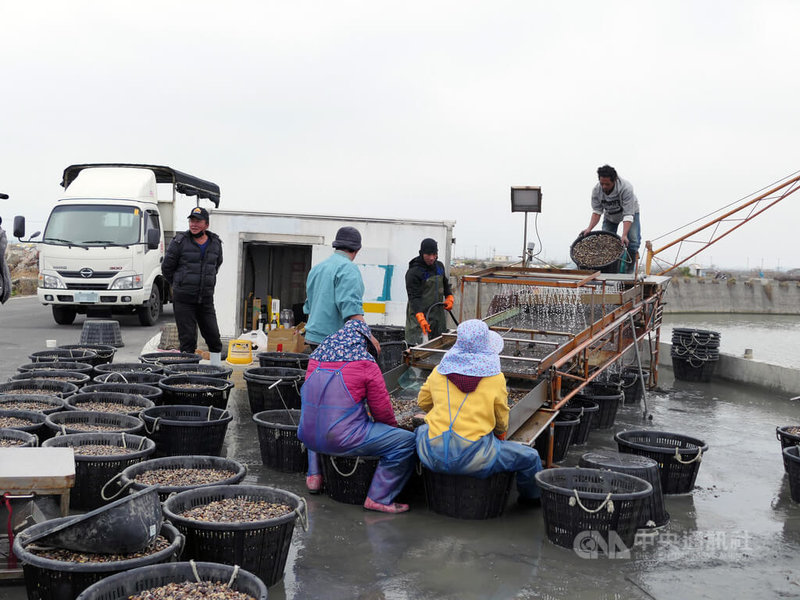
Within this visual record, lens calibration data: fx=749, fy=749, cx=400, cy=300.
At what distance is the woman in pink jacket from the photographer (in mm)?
4500

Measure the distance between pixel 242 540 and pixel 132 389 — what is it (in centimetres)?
303

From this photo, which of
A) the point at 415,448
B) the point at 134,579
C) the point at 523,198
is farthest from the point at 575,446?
the point at 134,579

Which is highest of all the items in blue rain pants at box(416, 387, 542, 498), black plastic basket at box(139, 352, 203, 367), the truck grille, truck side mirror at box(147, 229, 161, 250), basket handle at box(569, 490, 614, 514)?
truck side mirror at box(147, 229, 161, 250)

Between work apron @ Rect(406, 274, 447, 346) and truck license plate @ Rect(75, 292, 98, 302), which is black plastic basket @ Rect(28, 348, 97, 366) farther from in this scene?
truck license plate @ Rect(75, 292, 98, 302)

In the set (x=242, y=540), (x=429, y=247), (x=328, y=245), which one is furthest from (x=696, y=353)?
(x=242, y=540)

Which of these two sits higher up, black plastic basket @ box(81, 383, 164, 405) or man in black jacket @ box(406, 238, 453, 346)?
man in black jacket @ box(406, 238, 453, 346)

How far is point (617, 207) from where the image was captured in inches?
350

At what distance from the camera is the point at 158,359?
303 inches

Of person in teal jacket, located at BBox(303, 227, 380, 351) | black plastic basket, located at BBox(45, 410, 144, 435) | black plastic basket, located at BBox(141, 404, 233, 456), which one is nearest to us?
black plastic basket, located at BBox(45, 410, 144, 435)

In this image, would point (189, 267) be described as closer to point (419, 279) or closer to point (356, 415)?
point (419, 279)

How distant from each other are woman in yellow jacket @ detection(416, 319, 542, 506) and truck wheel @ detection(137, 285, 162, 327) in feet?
37.9

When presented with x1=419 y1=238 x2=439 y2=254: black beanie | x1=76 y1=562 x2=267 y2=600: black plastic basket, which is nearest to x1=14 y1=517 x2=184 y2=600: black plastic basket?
x1=76 y1=562 x2=267 y2=600: black plastic basket

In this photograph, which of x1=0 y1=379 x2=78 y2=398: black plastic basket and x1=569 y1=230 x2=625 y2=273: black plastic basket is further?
x1=569 y1=230 x2=625 y2=273: black plastic basket

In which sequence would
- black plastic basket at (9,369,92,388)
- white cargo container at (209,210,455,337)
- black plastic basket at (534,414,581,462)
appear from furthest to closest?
1. white cargo container at (209,210,455,337)
2. black plastic basket at (9,369,92,388)
3. black plastic basket at (534,414,581,462)
